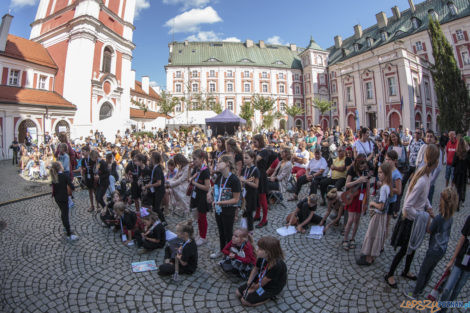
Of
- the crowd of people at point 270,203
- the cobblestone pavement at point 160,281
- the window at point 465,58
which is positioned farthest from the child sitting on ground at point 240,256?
the window at point 465,58

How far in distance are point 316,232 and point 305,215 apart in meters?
0.41

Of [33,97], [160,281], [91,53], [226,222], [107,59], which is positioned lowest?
[160,281]

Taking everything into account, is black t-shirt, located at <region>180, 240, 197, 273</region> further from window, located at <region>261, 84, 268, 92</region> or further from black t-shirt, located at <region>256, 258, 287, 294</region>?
window, located at <region>261, 84, 268, 92</region>

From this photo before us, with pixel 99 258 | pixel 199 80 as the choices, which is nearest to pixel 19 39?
pixel 199 80

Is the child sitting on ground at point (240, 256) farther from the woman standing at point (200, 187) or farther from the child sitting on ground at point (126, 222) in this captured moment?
the child sitting on ground at point (126, 222)

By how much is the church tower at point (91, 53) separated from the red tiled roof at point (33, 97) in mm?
824

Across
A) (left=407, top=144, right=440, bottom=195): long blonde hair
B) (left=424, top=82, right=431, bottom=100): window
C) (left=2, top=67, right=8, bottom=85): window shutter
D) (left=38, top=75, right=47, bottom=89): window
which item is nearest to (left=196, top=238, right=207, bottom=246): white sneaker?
(left=407, top=144, right=440, bottom=195): long blonde hair

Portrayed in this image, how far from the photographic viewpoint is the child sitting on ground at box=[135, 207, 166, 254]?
14.9 ft

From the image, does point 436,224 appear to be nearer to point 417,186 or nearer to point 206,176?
point 417,186

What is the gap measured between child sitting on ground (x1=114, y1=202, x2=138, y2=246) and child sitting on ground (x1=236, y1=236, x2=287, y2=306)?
9.18 feet

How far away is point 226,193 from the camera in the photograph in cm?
392

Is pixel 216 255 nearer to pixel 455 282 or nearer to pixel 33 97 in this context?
pixel 455 282

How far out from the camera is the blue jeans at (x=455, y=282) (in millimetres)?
2564

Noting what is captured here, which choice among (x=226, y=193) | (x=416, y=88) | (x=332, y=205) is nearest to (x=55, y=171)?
(x=226, y=193)
